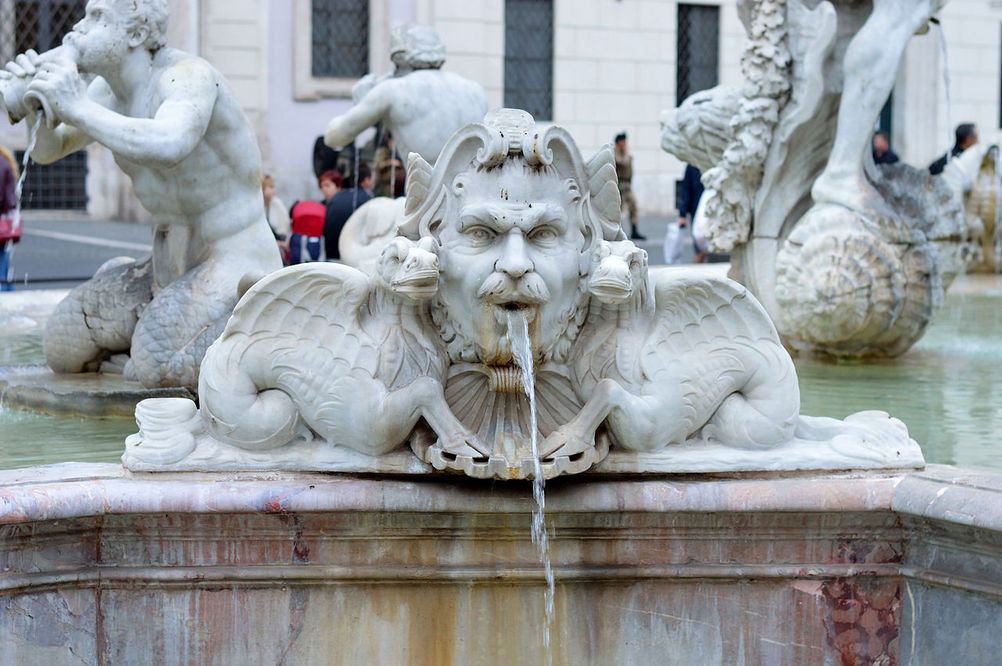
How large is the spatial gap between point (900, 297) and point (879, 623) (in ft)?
10.4

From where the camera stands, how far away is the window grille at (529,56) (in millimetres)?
23234

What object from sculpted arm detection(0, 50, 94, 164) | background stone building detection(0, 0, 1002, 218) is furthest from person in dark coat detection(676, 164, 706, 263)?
sculpted arm detection(0, 50, 94, 164)

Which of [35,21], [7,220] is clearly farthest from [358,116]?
[35,21]

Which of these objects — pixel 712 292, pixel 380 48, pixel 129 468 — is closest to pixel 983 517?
pixel 712 292

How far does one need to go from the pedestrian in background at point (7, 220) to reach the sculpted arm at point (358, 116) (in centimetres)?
280

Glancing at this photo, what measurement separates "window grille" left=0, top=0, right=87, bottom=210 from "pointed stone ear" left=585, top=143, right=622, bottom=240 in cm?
1868

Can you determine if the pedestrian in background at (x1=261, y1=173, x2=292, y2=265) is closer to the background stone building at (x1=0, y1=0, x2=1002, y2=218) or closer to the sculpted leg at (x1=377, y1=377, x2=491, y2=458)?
the sculpted leg at (x1=377, y1=377, x2=491, y2=458)

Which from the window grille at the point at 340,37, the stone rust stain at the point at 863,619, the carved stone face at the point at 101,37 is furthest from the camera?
the window grille at the point at 340,37

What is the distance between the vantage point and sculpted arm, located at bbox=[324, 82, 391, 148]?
28.3ft

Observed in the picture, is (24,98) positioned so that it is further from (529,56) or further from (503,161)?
(529,56)

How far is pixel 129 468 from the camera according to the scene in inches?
133

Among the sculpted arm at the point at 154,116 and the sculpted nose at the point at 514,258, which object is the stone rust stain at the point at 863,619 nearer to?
the sculpted nose at the point at 514,258

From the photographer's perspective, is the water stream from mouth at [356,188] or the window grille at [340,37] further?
the window grille at [340,37]

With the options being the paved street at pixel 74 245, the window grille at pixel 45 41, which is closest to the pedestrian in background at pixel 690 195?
the paved street at pixel 74 245
